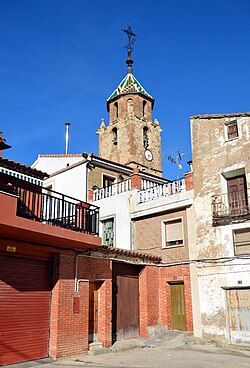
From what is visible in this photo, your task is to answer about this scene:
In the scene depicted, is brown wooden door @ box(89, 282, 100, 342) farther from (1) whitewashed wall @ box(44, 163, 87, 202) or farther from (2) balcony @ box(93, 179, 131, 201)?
(1) whitewashed wall @ box(44, 163, 87, 202)

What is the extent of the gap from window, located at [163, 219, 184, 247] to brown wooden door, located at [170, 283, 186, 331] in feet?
6.12

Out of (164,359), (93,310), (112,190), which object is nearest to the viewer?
(164,359)

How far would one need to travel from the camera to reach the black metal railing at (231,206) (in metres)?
15.4

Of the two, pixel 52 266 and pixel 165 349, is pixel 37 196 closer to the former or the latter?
pixel 52 266

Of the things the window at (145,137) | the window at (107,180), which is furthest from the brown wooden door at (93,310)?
the window at (145,137)

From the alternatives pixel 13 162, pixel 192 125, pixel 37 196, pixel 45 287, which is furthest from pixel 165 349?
pixel 192 125

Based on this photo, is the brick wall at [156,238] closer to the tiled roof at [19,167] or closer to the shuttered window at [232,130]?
the shuttered window at [232,130]

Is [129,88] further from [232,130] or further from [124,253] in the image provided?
[124,253]

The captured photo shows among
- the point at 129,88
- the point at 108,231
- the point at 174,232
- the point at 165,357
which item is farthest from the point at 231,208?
the point at 129,88

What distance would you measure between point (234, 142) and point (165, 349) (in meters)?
8.93

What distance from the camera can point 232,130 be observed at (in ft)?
55.3

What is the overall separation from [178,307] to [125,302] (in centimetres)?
255

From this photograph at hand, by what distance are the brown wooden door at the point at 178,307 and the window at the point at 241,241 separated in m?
3.12

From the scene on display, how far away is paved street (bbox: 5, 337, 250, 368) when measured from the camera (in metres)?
10.7
